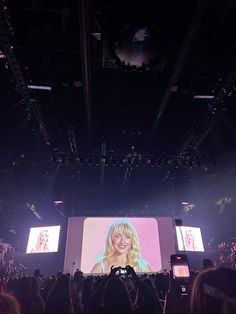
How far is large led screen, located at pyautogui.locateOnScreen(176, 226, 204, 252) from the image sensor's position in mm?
Answer: 12266

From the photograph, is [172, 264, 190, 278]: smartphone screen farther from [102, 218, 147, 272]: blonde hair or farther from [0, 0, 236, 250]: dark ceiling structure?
[102, 218, 147, 272]: blonde hair

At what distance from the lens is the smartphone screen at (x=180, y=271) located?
693 centimetres

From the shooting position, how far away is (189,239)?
1265 centimetres

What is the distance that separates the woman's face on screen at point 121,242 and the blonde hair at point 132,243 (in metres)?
0.09

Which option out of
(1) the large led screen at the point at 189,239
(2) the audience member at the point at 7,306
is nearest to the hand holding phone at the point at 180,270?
(1) the large led screen at the point at 189,239

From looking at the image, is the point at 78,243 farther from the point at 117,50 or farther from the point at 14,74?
the point at 117,50

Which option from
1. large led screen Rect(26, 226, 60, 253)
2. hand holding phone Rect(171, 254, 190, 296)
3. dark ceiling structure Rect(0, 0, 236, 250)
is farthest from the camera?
large led screen Rect(26, 226, 60, 253)

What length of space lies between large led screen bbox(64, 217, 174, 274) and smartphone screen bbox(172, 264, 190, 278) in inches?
172

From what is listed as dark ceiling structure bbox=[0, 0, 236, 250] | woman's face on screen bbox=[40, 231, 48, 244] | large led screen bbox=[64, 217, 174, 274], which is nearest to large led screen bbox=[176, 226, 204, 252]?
large led screen bbox=[64, 217, 174, 274]

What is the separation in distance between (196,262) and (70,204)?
26.5 feet

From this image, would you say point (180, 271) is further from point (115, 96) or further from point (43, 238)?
point (43, 238)

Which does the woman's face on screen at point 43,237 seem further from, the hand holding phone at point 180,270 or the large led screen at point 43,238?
the hand holding phone at point 180,270

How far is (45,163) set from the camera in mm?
10953

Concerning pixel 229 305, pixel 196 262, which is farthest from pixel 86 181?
pixel 229 305
